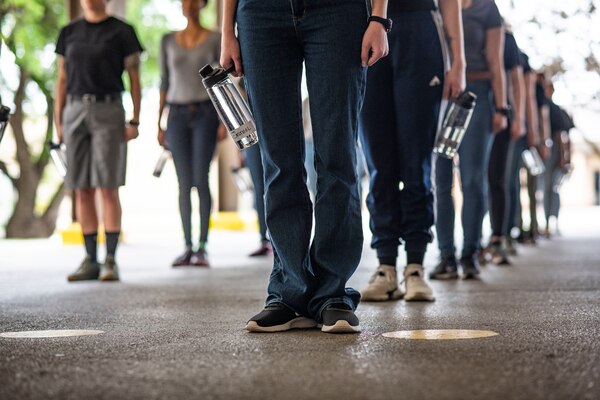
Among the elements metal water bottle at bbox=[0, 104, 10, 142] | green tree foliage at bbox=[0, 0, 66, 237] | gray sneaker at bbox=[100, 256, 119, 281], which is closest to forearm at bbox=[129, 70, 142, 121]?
gray sneaker at bbox=[100, 256, 119, 281]

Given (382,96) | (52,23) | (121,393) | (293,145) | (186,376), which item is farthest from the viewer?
(52,23)

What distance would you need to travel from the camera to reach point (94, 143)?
229 inches

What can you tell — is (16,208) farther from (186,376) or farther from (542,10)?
(186,376)

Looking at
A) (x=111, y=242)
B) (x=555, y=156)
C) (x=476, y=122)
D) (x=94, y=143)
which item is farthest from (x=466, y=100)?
(x=555, y=156)

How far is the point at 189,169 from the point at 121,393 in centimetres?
486

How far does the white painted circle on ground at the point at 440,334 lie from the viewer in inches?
116

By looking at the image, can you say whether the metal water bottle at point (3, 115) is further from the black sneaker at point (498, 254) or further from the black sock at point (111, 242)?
the black sneaker at point (498, 254)

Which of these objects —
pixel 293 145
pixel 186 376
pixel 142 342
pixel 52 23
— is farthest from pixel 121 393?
pixel 52 23

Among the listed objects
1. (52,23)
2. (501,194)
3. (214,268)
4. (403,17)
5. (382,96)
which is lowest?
(214,268)

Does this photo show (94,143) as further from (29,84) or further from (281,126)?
(29,84)

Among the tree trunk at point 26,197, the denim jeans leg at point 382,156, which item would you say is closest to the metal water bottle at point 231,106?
the denim jeans leg at point 382,156

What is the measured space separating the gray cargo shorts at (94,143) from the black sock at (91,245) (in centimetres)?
34

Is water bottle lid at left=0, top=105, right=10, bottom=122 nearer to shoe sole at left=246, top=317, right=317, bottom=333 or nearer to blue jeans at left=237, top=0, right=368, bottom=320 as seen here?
blue jeans at left=237, top=0, right=368, bottom=320

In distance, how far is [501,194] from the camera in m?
6.82
